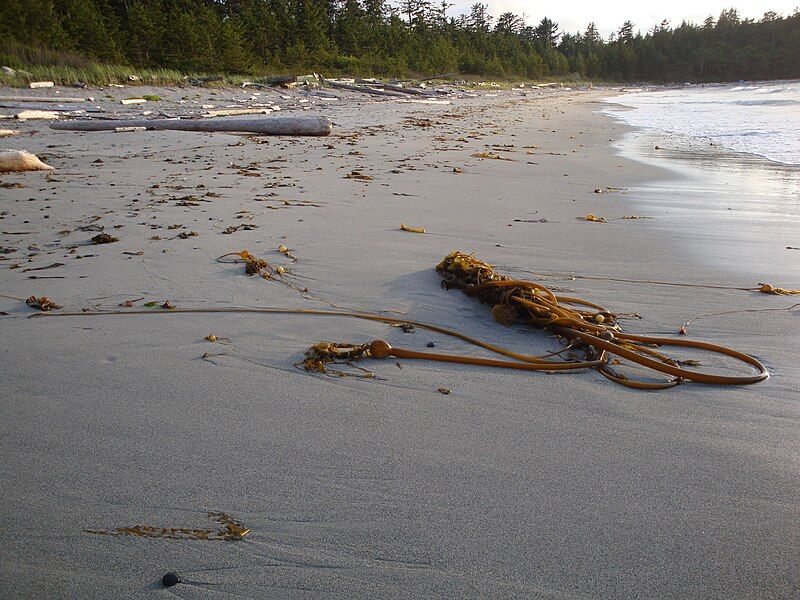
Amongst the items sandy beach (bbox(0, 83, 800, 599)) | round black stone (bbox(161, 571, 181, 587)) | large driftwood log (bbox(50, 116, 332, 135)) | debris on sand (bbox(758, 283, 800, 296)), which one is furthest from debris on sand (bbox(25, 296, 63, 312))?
large driftwood log (bbox(50, 116, 332, 135))

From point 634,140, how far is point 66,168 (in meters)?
9.48

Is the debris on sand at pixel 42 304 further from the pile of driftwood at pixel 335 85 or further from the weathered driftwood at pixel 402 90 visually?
the weathered driftwood at pixel 402 90

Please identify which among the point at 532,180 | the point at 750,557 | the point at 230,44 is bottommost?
the point at 750,557

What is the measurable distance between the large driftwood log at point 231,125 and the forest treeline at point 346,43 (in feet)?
34.7

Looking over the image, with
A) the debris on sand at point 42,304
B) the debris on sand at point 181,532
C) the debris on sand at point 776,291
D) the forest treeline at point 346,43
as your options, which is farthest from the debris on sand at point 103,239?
the forest treeline at point 346,43

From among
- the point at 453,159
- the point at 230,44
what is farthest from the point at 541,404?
the point at 230,44

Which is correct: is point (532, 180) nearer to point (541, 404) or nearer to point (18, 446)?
point (541, 404)

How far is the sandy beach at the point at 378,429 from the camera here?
3.60ft

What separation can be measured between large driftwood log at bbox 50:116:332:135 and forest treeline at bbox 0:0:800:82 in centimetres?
1058

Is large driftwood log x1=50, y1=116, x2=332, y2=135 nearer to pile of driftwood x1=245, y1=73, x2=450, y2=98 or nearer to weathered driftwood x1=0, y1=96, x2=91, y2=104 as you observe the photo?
weathered driftwood x1=0, y1=96, x2=91, y2=104

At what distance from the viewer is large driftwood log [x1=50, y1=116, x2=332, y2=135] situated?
8344 millimetres

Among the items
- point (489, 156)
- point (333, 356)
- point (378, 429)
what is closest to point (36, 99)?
point (489, 156)

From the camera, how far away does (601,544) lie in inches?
45.3

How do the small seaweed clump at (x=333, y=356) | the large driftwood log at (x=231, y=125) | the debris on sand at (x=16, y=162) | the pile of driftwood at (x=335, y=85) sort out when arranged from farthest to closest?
the pile of driftwood at (x=335, y=85) < the large driftwood log at (x=231, y=125) < the debris on sand at (x=16, y=162) < the small seaweed clump at (x=333, y=356)
